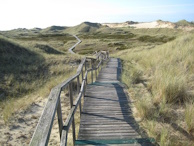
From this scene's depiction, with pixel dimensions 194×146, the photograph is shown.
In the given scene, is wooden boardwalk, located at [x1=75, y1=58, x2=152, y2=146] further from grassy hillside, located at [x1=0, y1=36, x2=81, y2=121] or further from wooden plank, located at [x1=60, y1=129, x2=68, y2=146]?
grassy hillside, located at [x1=0, y1=36, x2=81, y2=121]

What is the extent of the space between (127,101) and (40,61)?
13597mm

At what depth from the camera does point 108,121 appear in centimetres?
449

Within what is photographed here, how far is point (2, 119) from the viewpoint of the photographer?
235 inches

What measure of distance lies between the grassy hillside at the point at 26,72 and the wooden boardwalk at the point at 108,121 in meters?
3.01

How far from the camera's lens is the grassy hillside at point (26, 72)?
10031 mm

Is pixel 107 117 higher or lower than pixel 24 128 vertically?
higher

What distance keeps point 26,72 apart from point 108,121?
11.8 m

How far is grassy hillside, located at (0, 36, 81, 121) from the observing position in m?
10.0

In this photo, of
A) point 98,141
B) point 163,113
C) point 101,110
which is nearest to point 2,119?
point 101,110

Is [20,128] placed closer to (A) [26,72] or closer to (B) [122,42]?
(A) [26,72]

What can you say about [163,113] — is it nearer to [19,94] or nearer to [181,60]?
[181,60]

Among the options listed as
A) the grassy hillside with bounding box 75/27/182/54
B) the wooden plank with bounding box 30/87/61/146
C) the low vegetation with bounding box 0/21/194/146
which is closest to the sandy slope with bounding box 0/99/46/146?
the low vegetation with bounding box 0/21/194/146

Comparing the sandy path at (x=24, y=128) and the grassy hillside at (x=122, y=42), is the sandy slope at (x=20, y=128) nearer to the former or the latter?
the sandy path at (x=24, y=128)

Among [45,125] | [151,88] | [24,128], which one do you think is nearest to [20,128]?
[24,128]
